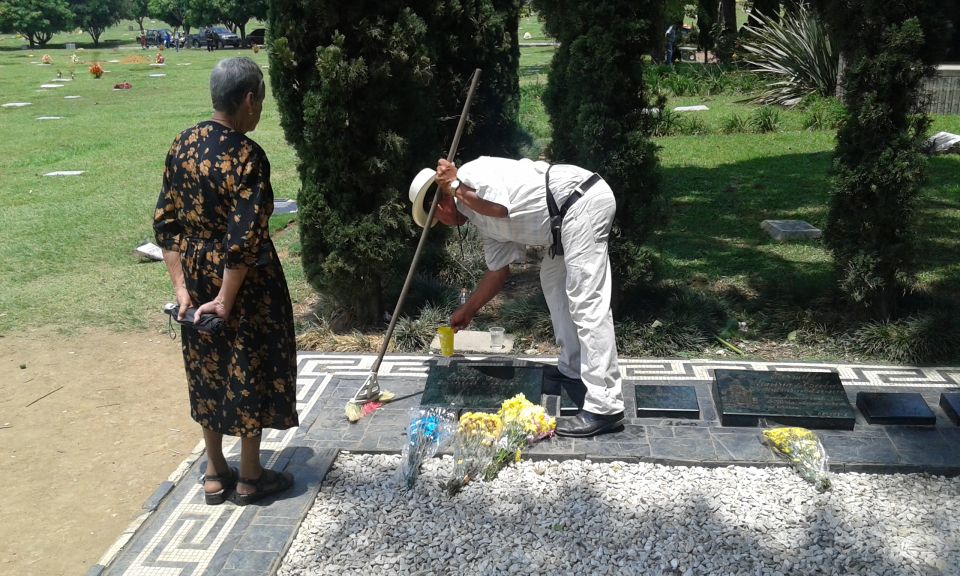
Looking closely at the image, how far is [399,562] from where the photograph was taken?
3.50 metres

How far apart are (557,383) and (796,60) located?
12.5 m

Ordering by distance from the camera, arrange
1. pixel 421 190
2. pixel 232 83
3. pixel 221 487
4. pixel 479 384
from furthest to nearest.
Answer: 1. pixel 479 384
2. pixel 421 190
3. pixel 221 487
4. pixel 232 83

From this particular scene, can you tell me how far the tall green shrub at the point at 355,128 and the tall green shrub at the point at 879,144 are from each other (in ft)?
9.49

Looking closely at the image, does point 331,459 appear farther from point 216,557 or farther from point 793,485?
point 793,485

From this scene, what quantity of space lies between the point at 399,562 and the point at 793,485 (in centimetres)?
189

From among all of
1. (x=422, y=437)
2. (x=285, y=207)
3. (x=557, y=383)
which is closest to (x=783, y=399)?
(x=557, y=383)

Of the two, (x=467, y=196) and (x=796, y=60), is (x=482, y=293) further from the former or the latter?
(x=796, y=60)

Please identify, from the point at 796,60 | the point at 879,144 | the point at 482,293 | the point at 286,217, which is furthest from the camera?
the point at 796,60

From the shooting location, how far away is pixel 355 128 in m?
5.80

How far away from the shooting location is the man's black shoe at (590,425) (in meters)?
4.39

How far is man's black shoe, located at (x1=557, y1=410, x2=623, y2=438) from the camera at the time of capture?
4.39 meters

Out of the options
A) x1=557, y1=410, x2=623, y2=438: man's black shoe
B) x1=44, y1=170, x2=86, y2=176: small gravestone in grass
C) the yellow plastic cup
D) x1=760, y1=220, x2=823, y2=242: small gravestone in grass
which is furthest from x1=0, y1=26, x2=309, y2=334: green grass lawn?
x1=760, y1=220, x2=823, y2=242: small gravestone in grass

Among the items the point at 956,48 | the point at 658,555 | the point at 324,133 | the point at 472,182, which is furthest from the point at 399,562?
the point at 956,48

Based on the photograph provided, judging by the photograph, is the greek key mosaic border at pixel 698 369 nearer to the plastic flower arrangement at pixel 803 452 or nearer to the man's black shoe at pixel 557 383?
the man's black shoe at pixel 557 383
